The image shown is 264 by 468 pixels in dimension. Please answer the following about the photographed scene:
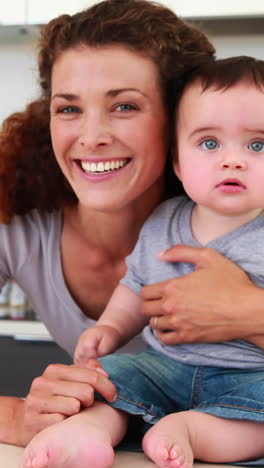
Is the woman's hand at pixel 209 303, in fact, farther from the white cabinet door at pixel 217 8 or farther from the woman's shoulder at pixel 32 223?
the white cabinet door at pixel 217 8

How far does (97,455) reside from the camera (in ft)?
2.57

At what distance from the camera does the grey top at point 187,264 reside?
1.00m

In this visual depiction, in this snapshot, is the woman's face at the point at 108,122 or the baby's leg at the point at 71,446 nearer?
the baby's leg at the point at 71,446

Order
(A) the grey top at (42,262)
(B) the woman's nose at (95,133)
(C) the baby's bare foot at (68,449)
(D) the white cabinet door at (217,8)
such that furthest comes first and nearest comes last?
1. (D) the white cabinet door at (217,8)
2. (A) the grey top at (42,262)
3. (B) the woman's nose at (95,133)
4. (C) the baby's bare foot at (68,449)

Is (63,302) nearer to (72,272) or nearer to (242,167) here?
(72,272)

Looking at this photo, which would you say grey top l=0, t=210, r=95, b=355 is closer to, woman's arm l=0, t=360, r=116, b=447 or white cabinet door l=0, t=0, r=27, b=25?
woman's arm l=0, t=360, r=116, b=447

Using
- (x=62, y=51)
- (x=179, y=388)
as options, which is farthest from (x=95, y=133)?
(x=179, y=388)

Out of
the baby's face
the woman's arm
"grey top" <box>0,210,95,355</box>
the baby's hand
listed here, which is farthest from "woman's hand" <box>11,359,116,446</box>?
"grey top" <box>0,210,95,355</box>

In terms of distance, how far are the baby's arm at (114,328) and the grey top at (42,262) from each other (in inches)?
9.6

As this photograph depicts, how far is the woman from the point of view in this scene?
40.1 inches

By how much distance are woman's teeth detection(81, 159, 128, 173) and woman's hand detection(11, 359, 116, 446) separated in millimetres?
399

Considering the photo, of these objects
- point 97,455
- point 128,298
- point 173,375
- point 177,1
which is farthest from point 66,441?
point 177,1

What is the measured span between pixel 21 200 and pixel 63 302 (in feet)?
0.83

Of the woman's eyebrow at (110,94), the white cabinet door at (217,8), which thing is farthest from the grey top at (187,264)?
the white cabinet door at (217,8)
